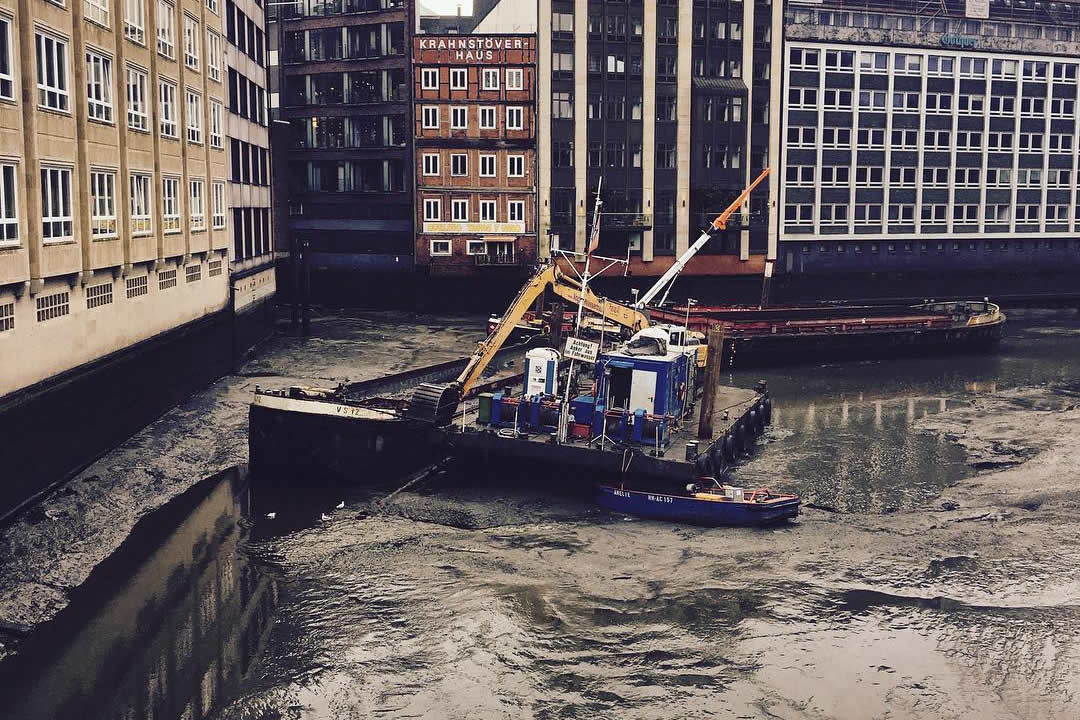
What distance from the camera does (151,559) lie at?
97.2 ft

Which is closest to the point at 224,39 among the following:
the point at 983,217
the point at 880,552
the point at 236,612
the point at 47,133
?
the point at 47,133

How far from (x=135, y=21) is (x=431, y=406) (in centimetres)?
1836

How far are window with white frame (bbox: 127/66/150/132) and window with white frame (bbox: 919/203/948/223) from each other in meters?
67.1

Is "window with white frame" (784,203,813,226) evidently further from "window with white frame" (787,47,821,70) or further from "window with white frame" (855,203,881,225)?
"window with white frame" (787,47,821,70)

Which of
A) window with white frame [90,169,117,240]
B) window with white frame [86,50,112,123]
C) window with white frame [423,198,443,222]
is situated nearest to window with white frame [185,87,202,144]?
window with white frame [86,50,112,123]

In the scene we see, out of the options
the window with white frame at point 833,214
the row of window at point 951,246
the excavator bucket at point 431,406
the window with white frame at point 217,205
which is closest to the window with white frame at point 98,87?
the excavator bucket at point 431,406

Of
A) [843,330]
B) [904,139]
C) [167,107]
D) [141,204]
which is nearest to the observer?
[141,204]

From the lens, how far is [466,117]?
8206cm

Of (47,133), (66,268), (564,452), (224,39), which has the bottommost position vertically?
(564,452)

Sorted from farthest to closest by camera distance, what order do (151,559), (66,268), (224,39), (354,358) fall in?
(354,358) < (224,39) < (66,268) < (151,559)

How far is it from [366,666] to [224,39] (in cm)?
4187

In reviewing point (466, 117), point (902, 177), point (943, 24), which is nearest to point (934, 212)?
point (902, 177)

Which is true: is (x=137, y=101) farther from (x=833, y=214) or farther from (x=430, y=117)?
(x=833, y=214)

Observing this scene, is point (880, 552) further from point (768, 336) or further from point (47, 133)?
point (768, 336)
